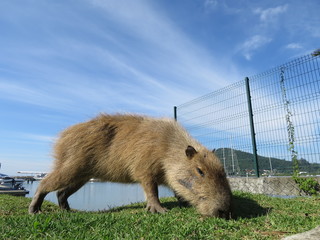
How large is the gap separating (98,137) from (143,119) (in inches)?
36.5

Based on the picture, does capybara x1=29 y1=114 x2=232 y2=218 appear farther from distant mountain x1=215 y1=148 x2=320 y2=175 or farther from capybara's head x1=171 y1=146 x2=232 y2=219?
distant mountain x1=215 y1=148 x2=320 y2=175

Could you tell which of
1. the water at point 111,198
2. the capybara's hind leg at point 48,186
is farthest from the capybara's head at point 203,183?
the capybara's hind leg at point 48,186

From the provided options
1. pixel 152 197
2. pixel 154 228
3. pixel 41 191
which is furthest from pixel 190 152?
pixel 41 191

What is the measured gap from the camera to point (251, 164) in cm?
685

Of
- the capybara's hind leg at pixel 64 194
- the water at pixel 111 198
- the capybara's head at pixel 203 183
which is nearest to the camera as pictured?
the capybara's head at pixel 203 183

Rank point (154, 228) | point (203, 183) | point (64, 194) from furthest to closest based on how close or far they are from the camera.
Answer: point (64, 194)
point (203, 183)
point (154, 228)

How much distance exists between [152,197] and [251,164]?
145 inches

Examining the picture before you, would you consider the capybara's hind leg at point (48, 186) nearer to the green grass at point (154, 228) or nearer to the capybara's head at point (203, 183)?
the green grass at point (154, 228)

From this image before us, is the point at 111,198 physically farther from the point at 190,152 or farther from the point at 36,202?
the point at 190,152

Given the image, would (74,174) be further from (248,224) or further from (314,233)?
(314,233)

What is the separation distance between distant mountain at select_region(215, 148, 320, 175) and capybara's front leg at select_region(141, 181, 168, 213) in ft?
10.8

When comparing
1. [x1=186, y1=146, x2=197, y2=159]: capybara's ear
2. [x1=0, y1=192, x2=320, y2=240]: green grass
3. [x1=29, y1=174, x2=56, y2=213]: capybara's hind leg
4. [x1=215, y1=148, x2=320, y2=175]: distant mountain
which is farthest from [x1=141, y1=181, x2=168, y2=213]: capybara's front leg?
[x1=215, y1=148, x2=320, y2=175]: distant mountain

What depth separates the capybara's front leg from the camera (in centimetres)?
401

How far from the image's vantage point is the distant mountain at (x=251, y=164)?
5.86m
